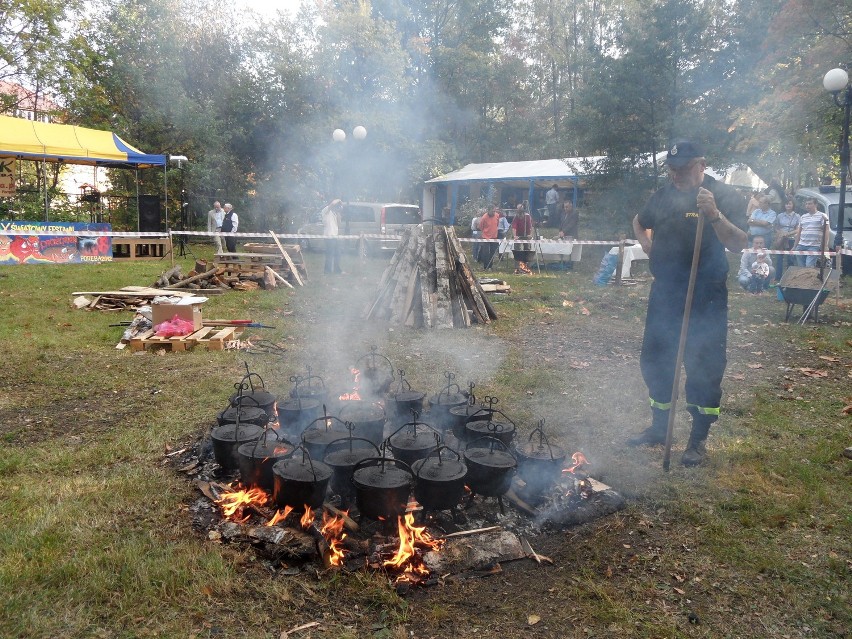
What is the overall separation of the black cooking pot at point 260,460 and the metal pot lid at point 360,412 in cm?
62

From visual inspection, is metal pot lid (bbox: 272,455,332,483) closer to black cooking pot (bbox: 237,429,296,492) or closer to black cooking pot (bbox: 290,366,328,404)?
black cooking pot (bbox: 237,429,296,492)

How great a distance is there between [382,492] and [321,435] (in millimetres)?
941

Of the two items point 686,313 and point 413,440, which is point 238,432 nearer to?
point 413,440

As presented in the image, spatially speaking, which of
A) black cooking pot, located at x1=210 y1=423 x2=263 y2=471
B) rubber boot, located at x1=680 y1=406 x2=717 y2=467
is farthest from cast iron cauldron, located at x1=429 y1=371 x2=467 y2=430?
rubber boot, located at x1=680 y1=406 x2=717 y2=467

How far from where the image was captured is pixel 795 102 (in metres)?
15.1

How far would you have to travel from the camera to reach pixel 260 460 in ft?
11.1

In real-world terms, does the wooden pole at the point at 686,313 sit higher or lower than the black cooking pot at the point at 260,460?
higher

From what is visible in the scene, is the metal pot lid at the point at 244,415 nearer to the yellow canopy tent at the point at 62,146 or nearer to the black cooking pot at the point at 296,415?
the black cooking pot at the point at 296,415

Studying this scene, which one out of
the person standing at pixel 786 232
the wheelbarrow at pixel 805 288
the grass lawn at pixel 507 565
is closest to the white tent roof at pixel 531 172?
the person standing at pixel 786 232

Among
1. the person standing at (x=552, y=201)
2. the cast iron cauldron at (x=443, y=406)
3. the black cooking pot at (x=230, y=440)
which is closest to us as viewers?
the black cooking pot at (x=230, y=440)

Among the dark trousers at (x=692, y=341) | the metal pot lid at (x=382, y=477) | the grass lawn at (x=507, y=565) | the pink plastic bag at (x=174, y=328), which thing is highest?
the dark trousers at (x=692, y=341)

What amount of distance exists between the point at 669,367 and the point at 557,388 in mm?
1695

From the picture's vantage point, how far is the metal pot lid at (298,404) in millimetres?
4270

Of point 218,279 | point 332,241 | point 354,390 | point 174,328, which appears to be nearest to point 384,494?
point 354,390
